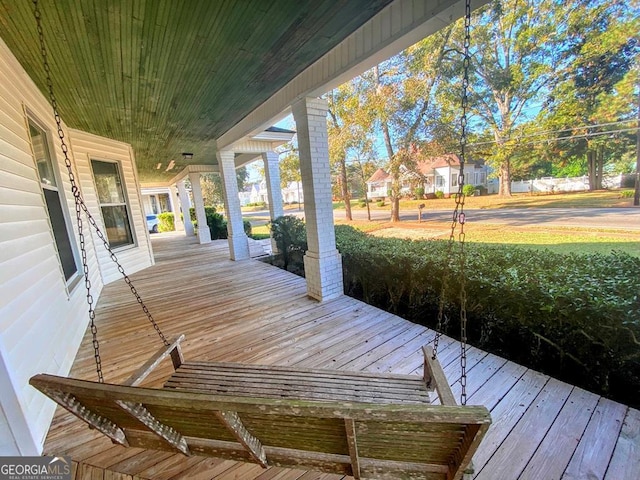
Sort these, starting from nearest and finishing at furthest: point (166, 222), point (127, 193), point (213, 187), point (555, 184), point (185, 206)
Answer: point (127, 193) → point (185, 206) → point (555, 184) → point (166, 222) → point (213, 187)

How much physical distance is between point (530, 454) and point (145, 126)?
6397mm

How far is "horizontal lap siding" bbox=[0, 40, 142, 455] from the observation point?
1620 mm

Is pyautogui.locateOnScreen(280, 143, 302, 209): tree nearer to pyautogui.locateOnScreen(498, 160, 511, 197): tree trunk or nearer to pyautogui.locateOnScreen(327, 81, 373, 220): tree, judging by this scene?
pyautogui.locateOnScreen(327, 81, 373, 220): tree

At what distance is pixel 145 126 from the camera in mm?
4742

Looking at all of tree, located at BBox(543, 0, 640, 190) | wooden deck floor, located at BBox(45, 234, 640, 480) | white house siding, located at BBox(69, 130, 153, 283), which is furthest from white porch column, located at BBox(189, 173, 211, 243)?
tree, located at BBox(543, 0, 640, 190)

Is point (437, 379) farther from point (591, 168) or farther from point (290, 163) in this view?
point (591, 168)

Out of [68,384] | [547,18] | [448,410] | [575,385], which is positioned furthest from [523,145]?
[68,384]

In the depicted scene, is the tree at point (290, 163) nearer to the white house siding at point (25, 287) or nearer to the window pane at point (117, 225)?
the window pane at point (117, 225)

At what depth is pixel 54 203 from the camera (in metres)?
3.35

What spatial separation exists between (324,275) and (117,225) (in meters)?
5.23

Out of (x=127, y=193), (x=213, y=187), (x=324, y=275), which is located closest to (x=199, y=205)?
(x=127, y=193)

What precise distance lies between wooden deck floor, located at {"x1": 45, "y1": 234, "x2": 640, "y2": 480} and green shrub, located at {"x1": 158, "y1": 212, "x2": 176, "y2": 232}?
509 inches

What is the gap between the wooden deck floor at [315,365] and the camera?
4.79ft

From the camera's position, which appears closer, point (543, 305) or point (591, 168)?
point (543, 305)
